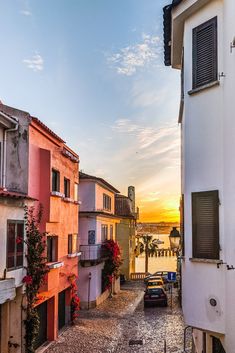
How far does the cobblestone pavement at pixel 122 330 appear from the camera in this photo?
21000mm

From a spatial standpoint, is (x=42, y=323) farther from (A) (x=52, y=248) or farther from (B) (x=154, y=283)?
(B) (x=154, y=283)

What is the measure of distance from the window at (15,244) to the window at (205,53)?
31.8 feet

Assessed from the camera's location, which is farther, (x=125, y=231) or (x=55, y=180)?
(x=125, y=231)

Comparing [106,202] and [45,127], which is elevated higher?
[45,127]

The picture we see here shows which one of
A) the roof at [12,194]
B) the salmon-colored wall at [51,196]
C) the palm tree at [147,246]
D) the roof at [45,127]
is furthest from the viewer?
the palm tree at [147,246]

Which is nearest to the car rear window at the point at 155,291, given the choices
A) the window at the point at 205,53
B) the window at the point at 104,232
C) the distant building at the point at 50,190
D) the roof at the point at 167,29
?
the window at the point at 104,232

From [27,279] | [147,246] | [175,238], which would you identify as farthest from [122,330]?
[147,246]

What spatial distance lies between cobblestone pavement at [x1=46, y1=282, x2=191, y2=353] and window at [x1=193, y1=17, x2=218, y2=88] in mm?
14997

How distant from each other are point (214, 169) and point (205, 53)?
7.37 feet

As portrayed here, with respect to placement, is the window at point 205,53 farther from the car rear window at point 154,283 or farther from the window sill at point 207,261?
the car rear window at point 154,283

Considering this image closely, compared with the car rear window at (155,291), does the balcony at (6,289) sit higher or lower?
higher

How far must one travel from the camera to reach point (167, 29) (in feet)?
34.0

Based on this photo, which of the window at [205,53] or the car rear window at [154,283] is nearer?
the window at [205,53]

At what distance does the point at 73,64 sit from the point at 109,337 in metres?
14.0
